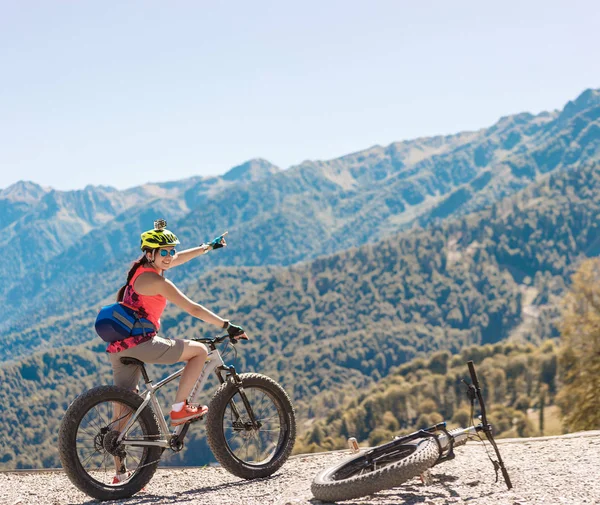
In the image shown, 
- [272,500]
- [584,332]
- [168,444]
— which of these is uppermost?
[168,444]

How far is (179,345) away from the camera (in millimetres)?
9266

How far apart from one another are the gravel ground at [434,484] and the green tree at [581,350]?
61.1 ft

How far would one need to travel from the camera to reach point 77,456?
8.74m

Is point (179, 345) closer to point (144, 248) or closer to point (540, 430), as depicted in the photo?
point (144, 248)

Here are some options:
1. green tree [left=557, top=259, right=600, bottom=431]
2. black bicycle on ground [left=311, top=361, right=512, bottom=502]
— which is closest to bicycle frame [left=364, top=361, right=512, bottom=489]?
black bicycle on ground [left=311, top=361, right=512, bottom=502]

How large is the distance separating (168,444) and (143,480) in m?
0.62

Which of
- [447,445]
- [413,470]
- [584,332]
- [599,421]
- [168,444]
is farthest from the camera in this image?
[584,332]

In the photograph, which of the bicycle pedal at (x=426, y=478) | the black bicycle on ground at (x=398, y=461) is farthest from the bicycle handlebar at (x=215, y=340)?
the bicycle pedal at (x=426, y=478)

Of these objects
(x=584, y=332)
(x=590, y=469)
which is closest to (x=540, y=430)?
(x=584, y=332)

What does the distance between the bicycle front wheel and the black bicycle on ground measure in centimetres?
181

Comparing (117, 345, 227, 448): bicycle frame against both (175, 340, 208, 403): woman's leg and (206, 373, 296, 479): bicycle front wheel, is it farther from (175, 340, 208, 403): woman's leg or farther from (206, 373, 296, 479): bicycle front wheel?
(206, 373, 296, 479): bicycle front wheel

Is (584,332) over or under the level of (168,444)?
under

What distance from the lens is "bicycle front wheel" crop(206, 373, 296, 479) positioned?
9750 mm

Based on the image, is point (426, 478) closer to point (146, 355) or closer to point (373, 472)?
point (373, 472)
